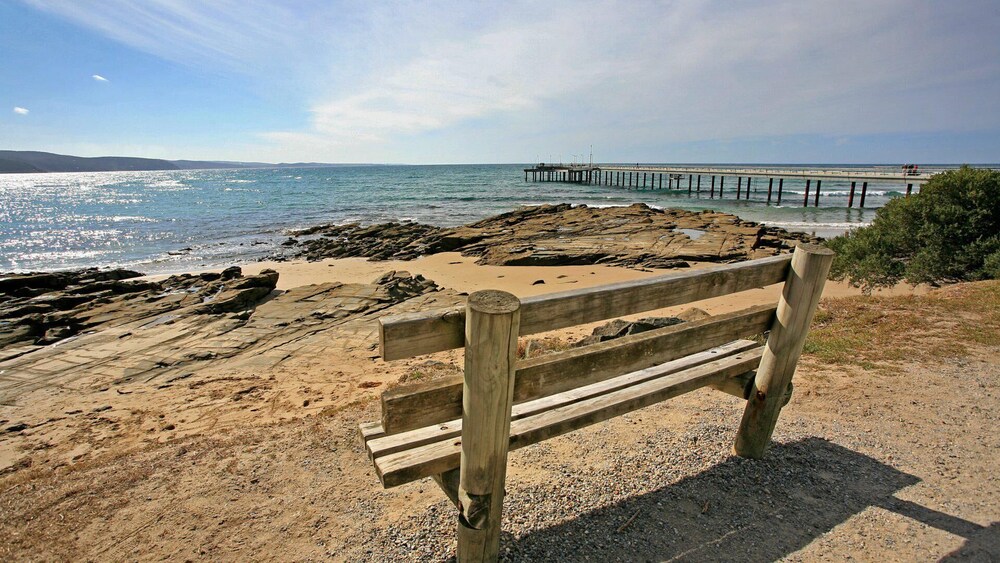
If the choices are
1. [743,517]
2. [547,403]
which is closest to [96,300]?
[547,403]

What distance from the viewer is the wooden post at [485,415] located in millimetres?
2014

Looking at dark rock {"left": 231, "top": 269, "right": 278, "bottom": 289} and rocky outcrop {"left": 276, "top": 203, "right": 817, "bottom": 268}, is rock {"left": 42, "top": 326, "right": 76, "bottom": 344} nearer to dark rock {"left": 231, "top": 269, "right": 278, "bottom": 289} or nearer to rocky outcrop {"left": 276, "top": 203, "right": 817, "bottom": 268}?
dark rock {"left": 231, "top": 269, "right": 278, "bottom": 289}

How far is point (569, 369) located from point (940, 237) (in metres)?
13.2

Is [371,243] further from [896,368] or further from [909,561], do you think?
[909,561]

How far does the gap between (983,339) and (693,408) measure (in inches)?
186

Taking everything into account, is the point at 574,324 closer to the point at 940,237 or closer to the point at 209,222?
the point at 940,237

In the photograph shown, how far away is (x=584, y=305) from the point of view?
2424mm

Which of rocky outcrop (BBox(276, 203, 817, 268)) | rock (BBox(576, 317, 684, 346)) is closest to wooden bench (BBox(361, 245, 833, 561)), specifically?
rock (BBox(576, 317, 684, 346))

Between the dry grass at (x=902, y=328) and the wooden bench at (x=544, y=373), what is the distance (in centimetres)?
327

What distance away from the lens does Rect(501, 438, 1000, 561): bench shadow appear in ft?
9.37

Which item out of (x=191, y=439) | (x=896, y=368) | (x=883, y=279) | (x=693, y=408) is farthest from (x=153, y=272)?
(x=883, y=279)

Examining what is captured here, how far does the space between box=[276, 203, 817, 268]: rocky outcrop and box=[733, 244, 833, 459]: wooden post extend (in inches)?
547

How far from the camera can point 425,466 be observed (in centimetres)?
240

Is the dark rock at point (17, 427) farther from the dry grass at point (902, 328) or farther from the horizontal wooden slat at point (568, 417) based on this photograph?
the dry grass at point (902, 328)
